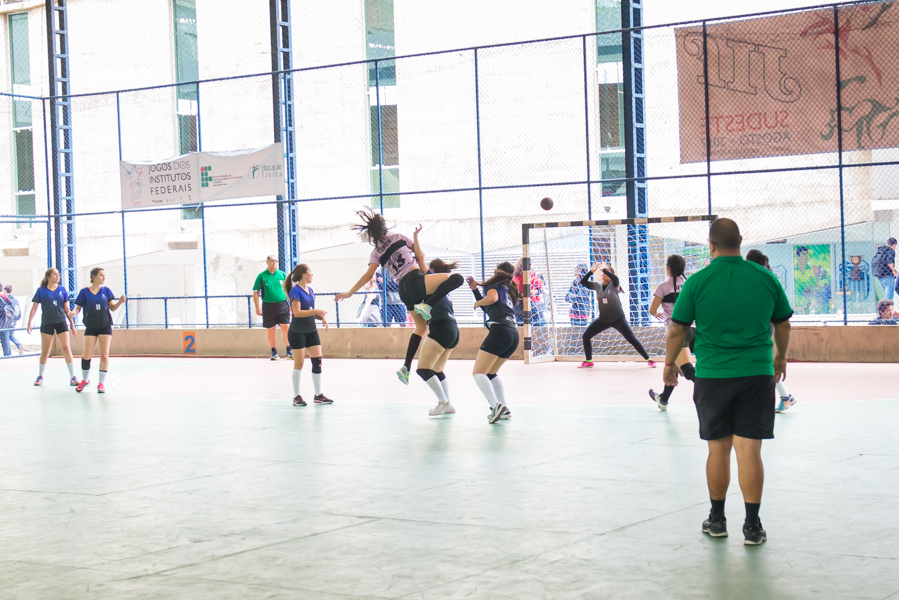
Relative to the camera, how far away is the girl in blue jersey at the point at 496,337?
33.7ft

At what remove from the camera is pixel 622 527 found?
18.7ft

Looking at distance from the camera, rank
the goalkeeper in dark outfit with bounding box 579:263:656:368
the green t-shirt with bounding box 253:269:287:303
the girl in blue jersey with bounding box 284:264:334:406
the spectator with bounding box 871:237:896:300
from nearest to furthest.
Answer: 1. the girl in blue jersey with bounding box 284:264:334:406
2. the goalkeeper in dark outfit with bounding box 579:263:656:368
3. the green t-shirt with bounding box 253:269:287:303
4. the spectator with bounding box 871:237:896:300

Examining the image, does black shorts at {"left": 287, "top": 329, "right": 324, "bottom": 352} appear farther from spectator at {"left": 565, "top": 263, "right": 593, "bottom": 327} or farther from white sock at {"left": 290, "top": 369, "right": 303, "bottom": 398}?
spectator at {"left": 565, "top": 263, "right": 593, "bottom": 327}

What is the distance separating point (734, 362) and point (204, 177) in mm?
17974

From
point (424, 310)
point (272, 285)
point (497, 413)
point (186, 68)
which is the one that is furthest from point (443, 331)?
point (186, 68)

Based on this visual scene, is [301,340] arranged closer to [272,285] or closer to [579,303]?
[272,285]

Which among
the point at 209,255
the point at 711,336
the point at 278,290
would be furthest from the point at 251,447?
the point at 209,255

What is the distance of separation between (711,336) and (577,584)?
1.59m

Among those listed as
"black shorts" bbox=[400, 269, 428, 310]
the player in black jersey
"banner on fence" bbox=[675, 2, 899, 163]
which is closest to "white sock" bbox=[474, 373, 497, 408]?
the player in black jersey

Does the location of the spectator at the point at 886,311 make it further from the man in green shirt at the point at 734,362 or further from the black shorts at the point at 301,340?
the man in green shirt at the point at 734,362

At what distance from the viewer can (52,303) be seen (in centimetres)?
1554

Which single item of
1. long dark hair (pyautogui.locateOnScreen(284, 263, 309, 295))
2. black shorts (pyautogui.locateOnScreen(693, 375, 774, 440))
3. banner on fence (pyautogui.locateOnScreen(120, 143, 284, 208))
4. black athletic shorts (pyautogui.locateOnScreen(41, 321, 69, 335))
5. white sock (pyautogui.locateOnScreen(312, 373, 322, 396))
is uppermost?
Result: banner on fence (pyautogui.locateOnScreen(120, 143, 284, 208))

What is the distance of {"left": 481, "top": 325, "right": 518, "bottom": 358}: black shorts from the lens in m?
10.3

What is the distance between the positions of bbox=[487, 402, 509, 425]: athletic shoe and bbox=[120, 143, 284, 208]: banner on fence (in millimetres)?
11549
